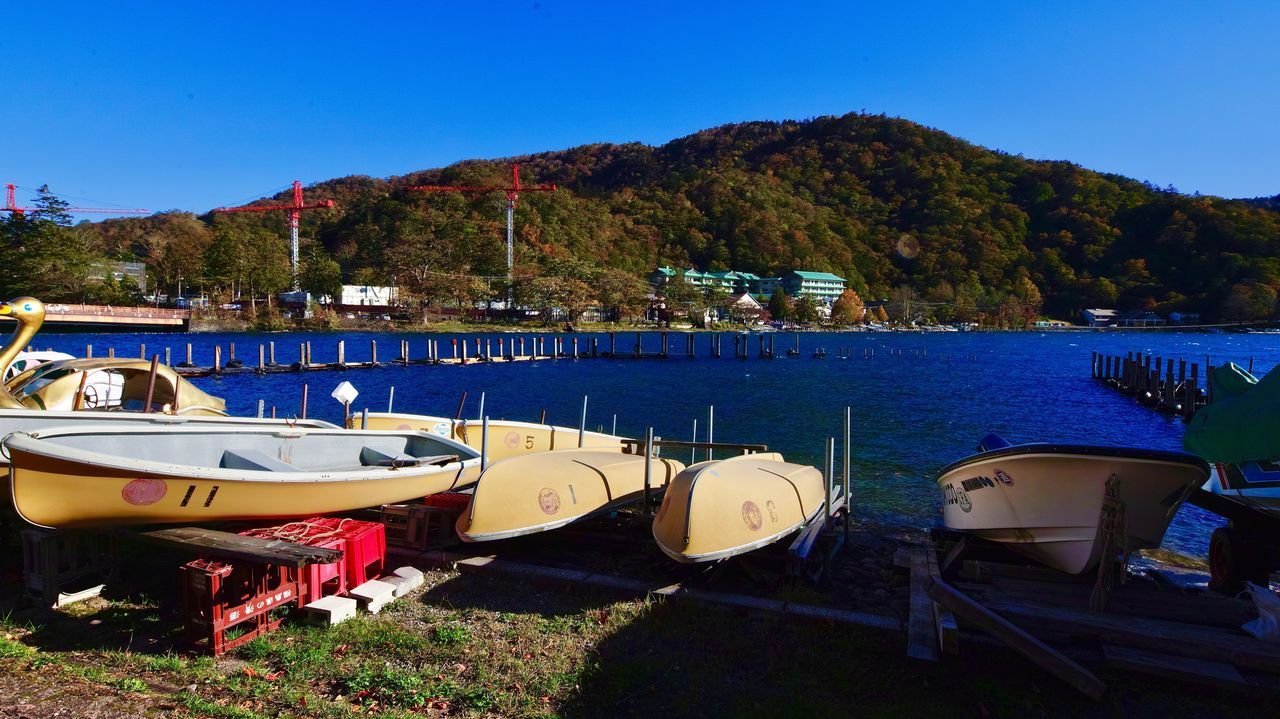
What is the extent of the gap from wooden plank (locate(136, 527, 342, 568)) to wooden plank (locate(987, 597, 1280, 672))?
5845 millimetres

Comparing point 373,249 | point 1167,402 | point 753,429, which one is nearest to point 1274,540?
point 753,429

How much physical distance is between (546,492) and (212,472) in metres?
3.50

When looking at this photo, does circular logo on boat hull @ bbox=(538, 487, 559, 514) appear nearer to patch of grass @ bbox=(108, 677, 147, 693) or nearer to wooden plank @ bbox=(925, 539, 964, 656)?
patch of grass @ bbox=(108, 677, 147, 693)

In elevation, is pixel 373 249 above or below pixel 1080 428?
above

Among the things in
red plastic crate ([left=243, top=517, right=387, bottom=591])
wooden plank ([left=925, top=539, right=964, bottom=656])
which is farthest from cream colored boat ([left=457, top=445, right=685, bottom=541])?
wooden plank ([left=925, top=539, right=964, bottom=656])

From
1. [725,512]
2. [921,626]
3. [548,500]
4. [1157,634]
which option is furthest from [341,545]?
[1157,634]

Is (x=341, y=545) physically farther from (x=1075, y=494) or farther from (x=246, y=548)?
(x=1075, y=494)

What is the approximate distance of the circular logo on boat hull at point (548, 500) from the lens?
816cm

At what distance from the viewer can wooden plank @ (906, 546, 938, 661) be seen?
18.7 ft

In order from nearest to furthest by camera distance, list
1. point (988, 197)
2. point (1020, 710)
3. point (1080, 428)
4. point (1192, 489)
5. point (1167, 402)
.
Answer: point (1020, 710), point (1192, 489), point (1080, 428), point (1167, 402), point (988, 197)

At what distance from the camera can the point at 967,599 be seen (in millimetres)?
5391

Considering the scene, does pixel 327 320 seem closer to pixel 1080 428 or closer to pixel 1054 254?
pixel 1080 428

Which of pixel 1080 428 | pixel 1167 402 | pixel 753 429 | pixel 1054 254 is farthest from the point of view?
pixel 1054 254

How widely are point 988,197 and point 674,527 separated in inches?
8106
